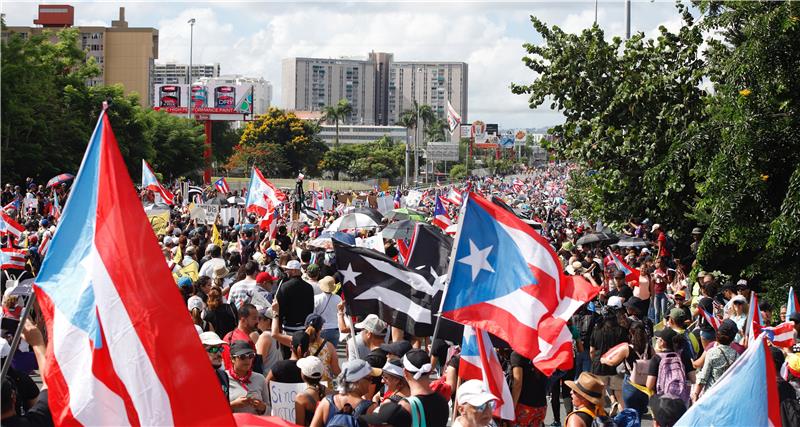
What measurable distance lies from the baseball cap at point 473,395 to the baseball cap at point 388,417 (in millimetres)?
494

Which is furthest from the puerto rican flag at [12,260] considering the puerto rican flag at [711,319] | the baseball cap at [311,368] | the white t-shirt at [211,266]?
the puerto rican flag at [711,319]

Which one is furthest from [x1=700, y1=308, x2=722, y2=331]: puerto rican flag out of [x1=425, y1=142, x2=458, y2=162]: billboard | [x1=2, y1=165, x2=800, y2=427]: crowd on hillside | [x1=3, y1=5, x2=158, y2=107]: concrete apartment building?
[x1=3, y1=5, x2=158, y2=107]: concrete apartment building

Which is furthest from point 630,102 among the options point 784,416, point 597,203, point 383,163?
point 383,163

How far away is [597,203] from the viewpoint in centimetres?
2498

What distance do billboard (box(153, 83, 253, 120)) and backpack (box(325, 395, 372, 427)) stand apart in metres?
100

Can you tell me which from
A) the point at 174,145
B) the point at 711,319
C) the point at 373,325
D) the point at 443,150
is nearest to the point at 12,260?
the point at 373,325

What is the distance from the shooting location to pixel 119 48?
13800cm

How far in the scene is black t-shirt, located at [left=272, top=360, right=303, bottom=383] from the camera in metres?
7.43

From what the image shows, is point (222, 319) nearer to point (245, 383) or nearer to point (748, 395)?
point (245, 383)

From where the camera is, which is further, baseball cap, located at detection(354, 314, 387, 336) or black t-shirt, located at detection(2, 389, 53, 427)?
baseball cap, located at detection(354, 314, 387, 336)

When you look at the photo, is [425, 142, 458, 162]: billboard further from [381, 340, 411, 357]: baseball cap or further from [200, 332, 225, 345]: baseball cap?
[200, 332, 225, 345]: baseball cap

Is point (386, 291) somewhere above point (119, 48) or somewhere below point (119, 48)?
below

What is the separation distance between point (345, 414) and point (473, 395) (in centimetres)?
82

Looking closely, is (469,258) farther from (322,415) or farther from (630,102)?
(630,102)
